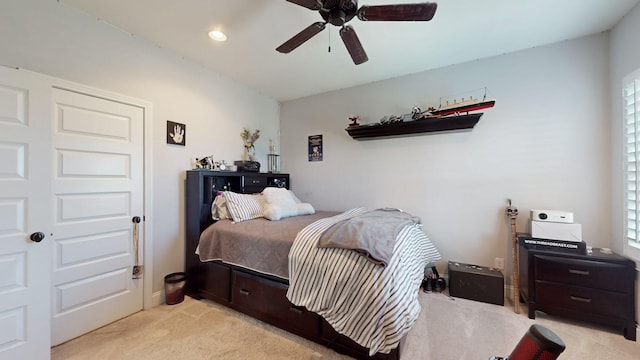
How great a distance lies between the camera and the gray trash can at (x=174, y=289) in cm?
244

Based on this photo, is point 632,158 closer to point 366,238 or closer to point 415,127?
point 415,127

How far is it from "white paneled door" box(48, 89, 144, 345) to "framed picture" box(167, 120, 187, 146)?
278 mm

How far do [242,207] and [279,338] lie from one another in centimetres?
132

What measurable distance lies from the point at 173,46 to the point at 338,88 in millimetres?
2137

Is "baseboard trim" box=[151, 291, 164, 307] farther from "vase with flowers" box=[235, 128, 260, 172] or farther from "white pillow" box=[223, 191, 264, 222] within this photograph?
"vase with flowers" box=[235, 128, 260, 172]

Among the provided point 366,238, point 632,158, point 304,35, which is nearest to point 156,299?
point 366,238

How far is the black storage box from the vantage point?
8.00 feet

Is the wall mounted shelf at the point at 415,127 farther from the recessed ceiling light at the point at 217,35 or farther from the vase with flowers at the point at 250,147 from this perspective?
the recessed ceiling light at the point at 217,35

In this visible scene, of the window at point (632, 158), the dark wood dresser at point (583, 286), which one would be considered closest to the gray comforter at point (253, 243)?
the dark wood dresser at point (583, 286)

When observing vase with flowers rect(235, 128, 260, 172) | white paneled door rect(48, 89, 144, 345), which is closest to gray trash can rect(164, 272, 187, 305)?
white paneled door rect(48, 89, 144, 345)

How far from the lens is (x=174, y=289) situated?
245cm

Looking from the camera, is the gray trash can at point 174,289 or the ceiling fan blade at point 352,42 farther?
the gray trash can at point 174,289

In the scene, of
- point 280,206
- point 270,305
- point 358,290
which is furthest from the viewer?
point 280,206

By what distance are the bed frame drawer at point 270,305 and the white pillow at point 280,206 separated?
681 mm
